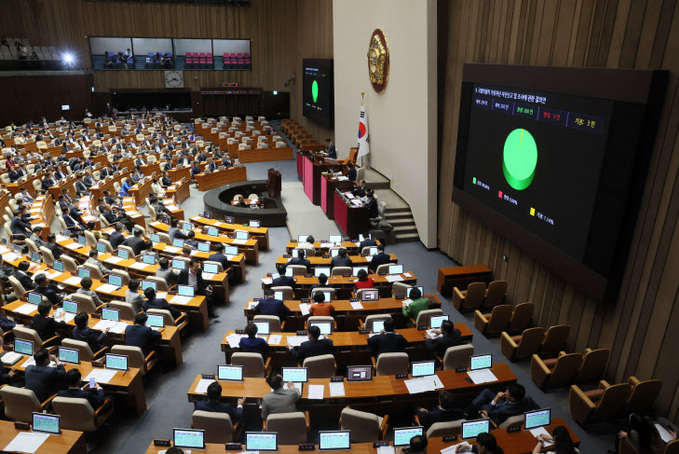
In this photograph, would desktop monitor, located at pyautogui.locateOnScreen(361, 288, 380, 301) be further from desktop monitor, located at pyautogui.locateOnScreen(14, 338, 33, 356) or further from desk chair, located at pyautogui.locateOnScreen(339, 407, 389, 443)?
desktop monitor, located at pyautogui.locateOnScreen(14, 338, 33, 356)

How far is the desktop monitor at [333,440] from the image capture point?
4.90m

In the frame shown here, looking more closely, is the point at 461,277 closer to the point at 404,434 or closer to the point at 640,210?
the point at 640,210

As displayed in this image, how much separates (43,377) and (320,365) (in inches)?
136

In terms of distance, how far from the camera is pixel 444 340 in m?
6.88

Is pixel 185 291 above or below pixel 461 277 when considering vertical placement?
above

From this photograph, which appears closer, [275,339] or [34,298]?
[275,339]

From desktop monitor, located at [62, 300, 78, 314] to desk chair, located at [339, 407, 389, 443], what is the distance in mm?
5167

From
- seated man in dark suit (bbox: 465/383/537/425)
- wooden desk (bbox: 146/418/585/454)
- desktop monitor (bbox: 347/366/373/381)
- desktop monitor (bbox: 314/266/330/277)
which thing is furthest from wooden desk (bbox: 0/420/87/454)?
desktop monitor (bbox: 314/266/330/277)

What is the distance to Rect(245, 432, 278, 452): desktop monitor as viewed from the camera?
4863 millimetres

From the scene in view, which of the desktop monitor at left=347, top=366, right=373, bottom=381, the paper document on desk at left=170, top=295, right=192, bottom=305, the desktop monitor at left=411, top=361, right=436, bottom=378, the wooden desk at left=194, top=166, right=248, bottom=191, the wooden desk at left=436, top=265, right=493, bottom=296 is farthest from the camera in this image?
the wooden desk at left=194, top=166, right=248, bottom=191

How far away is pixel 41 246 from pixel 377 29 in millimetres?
10843

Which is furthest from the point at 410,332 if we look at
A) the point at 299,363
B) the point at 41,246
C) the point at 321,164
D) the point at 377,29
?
the point at 377,29

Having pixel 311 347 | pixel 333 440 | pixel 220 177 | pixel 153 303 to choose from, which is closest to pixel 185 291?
pixel 153 303

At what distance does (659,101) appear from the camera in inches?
236
